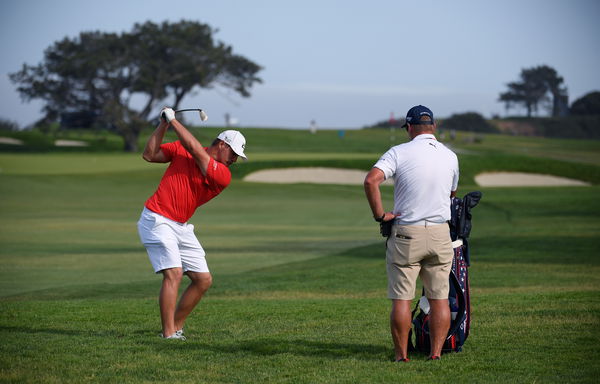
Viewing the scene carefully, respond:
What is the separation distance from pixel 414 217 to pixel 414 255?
1.00ft

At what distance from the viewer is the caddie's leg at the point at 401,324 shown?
762cm

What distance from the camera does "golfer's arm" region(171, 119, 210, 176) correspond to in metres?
8.23

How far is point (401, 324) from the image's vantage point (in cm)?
762

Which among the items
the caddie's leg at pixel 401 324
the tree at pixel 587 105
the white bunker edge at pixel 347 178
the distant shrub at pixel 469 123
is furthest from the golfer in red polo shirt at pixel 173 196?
the distant shrub at pixel 469 123

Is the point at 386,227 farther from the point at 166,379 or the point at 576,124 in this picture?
the point at 576,124

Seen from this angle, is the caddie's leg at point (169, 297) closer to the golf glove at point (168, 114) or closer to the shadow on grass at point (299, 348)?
the shadow on grass at point (299, 348)

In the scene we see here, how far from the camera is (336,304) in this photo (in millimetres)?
11375

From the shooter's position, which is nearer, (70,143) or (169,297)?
(169,297)

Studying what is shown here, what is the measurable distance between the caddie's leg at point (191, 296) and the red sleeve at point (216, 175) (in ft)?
2.98

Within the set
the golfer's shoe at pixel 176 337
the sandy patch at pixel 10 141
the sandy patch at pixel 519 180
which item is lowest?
the sandy patch at pixel 519 180

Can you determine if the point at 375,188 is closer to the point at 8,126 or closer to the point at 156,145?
the point at 156,145

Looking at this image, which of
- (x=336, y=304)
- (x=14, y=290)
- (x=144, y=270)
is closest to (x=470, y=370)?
(x=336, y=304)

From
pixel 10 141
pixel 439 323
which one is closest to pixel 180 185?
pixel 439 323

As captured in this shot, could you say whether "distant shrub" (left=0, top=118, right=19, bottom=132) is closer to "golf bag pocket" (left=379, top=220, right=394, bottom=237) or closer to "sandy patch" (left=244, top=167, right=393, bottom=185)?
"sandy patch" (left=244, top=167, right=393, bottom=185)
